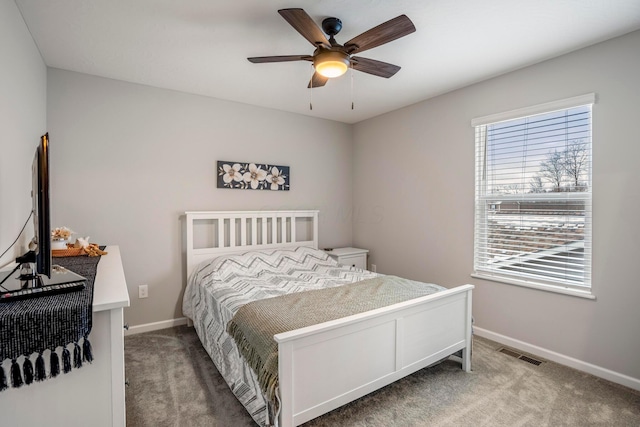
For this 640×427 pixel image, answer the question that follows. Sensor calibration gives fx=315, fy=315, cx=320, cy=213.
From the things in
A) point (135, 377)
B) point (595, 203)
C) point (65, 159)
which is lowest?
point (135, 377)

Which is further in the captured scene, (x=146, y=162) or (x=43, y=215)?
(x=146, y=162)

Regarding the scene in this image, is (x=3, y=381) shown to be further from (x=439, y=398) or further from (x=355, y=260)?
(x=355, y=260)

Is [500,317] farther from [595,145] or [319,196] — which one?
[319,196]

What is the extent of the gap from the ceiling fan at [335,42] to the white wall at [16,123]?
1320 millimetres

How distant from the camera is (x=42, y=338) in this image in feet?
3.18

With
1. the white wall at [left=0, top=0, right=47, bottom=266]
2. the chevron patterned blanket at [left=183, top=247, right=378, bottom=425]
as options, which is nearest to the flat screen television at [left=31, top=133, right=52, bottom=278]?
the white wall at [left=0, top=0, right=47, bottom=266]

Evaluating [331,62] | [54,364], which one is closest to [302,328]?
[54,364]

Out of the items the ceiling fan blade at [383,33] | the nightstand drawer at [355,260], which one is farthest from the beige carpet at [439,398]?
the ceiling fan blade at [383,33]

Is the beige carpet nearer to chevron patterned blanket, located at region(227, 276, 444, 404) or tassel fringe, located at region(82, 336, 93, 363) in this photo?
chevron patterned blanket, located at region(227, 276, 444, 404)

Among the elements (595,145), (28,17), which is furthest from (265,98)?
(595,145)

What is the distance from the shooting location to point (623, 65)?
217 cm

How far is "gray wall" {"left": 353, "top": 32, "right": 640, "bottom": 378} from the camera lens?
7.14 ft

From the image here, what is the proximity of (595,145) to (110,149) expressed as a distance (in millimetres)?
3991

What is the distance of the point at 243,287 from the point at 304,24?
1.90 m
